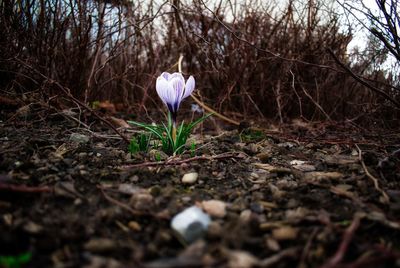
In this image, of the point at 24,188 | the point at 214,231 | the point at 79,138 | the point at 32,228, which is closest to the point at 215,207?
the point at 214,231

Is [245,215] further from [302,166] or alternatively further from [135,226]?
[302,166]

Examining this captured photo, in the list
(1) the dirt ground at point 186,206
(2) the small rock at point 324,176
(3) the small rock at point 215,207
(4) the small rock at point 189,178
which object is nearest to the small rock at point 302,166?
(1) the dirt ground at point 186,206

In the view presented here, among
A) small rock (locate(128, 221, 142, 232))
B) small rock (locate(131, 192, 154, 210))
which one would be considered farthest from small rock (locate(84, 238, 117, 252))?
small rock (locate(131, 192, 154, 210))

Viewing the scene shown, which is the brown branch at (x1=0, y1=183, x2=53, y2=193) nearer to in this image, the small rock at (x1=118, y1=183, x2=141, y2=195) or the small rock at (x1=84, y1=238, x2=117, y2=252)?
the small rock at (x1=118, y1=183, x2=141, y2=195)

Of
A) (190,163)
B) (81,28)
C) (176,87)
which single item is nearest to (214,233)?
(190,163)

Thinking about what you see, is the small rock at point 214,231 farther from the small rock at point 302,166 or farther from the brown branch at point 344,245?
the small rock at point 302,166

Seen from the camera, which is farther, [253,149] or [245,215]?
[253,149]

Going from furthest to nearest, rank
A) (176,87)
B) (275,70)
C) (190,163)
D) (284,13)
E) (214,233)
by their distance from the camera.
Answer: (275,70) → (284,13) → (176,87) → (190,163) → (214,233)

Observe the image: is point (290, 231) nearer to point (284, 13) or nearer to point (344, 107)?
point (284, 13)
